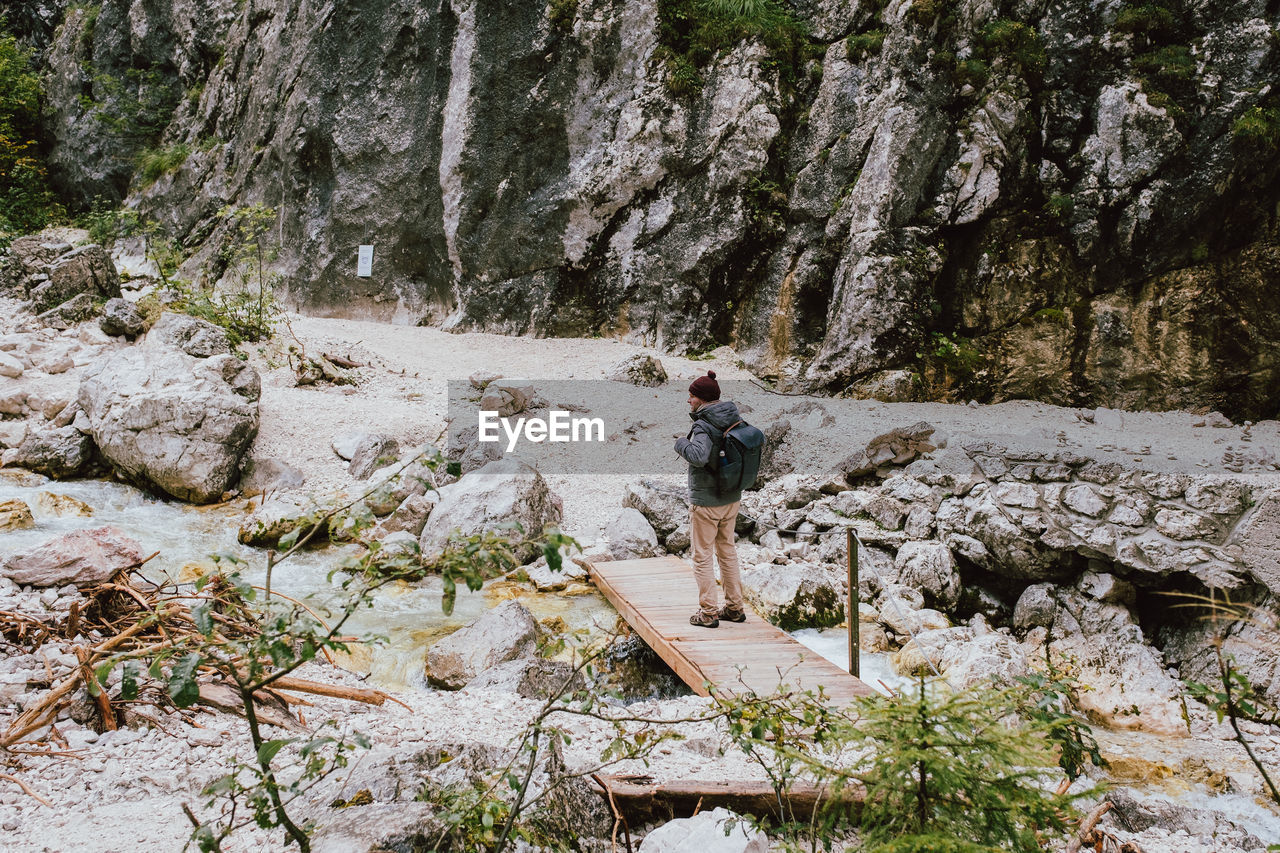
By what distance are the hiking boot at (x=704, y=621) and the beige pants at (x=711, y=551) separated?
0.03 meters

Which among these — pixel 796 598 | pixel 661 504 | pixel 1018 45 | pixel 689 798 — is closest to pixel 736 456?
pixel 796 598

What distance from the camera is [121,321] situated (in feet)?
37.9

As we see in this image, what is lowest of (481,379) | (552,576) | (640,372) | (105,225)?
(552,576)

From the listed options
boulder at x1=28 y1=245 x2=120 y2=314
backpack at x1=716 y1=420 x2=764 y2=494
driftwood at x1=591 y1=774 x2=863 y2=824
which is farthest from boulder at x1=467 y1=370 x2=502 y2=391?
driftwood at x1=591 y1=774 x2=863 y2=824

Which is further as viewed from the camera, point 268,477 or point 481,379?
point 481,379

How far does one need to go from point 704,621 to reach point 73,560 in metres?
4.18

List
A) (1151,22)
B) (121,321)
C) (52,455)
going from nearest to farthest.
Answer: (52,455) < (1151,22) < (121,321)

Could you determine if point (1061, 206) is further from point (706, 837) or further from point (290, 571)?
point (290, 571)

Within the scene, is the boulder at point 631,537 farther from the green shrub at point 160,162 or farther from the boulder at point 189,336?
the green shrub at point 160,162

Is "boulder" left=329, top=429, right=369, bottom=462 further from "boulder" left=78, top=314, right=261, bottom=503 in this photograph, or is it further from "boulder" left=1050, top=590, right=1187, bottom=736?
"boulder" left=1050, top=590, right=1187, bottom=736

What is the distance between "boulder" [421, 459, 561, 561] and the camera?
7.39m

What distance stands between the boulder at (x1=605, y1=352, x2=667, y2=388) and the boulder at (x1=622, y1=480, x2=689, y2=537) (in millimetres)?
4119

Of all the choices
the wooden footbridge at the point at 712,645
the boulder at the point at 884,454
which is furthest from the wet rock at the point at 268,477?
the boulder at the point at 884,454

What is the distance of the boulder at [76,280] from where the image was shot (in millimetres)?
12203
